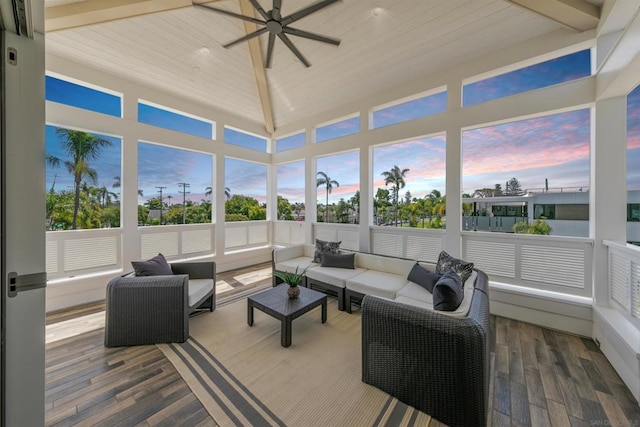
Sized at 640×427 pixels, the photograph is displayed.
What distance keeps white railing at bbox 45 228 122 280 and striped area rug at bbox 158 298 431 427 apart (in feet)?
7.76

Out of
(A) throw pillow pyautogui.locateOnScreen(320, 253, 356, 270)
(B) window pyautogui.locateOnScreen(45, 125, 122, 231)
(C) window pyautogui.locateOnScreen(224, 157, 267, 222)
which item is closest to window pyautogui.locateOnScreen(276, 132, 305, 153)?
(C) window pyautogui.locateOnScreen(224, 157, 267, 222)

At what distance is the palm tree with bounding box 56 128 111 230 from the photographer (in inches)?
157

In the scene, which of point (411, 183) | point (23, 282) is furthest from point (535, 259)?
point (23, 282)

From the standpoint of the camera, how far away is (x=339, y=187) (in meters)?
5.86

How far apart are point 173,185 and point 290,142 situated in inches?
124

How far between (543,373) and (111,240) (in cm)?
632

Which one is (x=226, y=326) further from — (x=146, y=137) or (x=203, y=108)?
(x=203, y=108)

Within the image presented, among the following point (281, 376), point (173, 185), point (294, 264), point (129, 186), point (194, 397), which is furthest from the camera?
point (173, 185)

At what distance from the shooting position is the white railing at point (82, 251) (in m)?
3.74

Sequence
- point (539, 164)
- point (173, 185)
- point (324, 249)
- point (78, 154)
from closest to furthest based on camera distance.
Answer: point (539, 164) < point (78, 154) < point (324, 249) < point (173, 185)

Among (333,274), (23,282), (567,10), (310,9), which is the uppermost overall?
(567,10)

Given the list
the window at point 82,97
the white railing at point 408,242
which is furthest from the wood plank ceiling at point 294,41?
the white railing at point 408,242

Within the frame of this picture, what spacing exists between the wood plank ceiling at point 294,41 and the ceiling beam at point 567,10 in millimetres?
252

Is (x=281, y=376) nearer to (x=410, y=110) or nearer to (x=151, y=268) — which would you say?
(x=151, y=268)
